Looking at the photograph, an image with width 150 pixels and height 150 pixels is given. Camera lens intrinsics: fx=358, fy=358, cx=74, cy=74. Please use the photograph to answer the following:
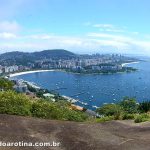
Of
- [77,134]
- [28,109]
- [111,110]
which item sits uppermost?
[28,109]

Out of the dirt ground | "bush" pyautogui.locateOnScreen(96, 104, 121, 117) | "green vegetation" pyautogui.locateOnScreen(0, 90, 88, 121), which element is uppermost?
"green vegetation" pyautogui.locateOnScreen(0, 90, 88, 121)

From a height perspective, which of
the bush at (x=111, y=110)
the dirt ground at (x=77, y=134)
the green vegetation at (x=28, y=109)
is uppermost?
the green vegetation at (x=28, y=109)

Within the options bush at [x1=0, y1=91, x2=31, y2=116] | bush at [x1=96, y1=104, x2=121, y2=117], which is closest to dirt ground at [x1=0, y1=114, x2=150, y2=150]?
bush at [x1=0, y1=91, x2=31, y2=116]

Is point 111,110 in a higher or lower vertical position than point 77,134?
lower

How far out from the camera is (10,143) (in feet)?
21.1

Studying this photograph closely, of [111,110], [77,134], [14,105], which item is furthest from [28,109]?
[111,110]

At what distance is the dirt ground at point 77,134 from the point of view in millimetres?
6621

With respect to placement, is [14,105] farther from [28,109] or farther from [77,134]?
[77,134]

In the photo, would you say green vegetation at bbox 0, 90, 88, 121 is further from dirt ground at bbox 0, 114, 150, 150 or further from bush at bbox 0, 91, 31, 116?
dirt ground at bbox 0, 114, 150, 150

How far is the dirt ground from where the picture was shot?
6621 mm

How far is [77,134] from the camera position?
727 cm

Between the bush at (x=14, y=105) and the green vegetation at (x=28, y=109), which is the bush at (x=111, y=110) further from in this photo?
the bush at (x=14, y=105)

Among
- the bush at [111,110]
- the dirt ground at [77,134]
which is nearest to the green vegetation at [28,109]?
the dirt ground at [77,134]

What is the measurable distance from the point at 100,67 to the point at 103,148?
172641mm
